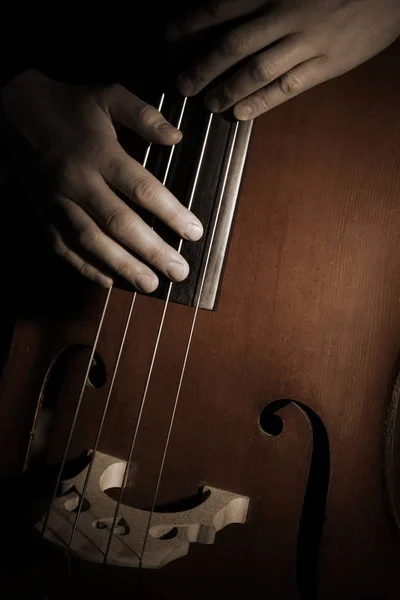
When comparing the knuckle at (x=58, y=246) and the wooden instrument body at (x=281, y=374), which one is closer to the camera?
the wooden instrument body at (x=281, y=374)

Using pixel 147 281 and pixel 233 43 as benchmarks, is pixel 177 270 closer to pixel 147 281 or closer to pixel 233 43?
pixel 147 281

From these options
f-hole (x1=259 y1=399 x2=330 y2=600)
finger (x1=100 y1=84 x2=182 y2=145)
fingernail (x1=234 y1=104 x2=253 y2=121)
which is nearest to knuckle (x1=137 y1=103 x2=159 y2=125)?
finger (x1=100 y1=84 x2=182 y2=145)

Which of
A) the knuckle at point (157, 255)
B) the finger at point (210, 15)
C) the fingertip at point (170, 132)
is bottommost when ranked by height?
the knuckle at point (157, 255)

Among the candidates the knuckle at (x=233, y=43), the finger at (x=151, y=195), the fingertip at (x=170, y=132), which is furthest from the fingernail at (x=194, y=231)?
the knuckle at (x=233, y=43)

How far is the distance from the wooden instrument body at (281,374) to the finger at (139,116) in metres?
0.12

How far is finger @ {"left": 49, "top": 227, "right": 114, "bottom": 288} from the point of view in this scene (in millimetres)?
586

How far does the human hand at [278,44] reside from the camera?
54 cm

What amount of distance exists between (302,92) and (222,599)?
0.64 meters

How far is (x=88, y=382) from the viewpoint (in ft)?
1.95

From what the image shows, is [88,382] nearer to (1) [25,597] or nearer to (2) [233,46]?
(1) [25,597]

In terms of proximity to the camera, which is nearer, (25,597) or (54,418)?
(25,597)

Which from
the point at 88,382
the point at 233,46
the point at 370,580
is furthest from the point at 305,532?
the point at 233,46

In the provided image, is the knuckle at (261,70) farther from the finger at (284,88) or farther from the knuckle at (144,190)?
the knuckle at (144,190)

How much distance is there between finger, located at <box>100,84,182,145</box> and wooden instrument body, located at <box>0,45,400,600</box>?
0.12 m
